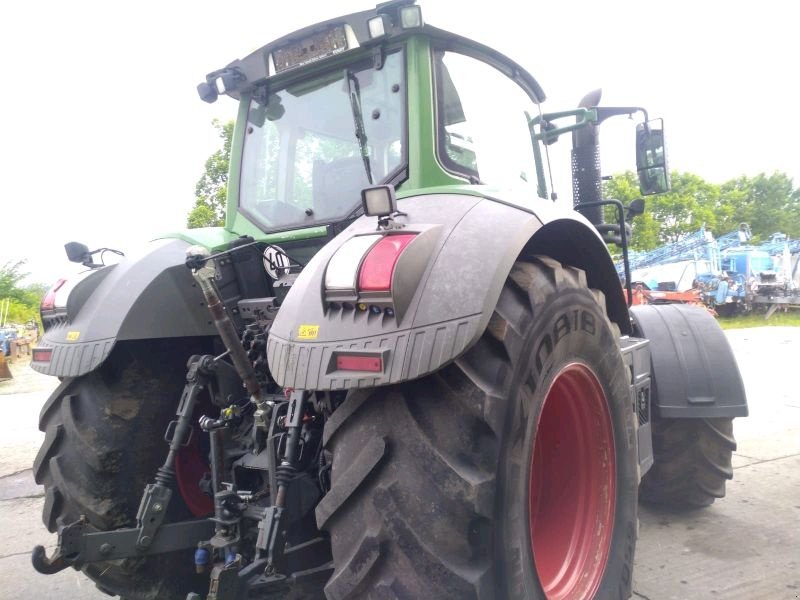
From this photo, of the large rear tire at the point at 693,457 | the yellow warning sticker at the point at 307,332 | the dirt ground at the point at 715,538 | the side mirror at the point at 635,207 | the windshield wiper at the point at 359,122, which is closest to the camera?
the yellow warning sticker at the point at 307,332

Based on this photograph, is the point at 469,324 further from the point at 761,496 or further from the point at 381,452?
the point at 761,496

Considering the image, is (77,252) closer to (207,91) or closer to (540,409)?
(207,91)

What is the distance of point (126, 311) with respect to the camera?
251 cm

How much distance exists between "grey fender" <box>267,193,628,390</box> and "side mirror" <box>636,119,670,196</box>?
210 cm

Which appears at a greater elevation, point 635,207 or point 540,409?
point 635,207

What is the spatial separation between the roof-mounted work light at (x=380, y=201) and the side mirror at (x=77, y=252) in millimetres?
1671

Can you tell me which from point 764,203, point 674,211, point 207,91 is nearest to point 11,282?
point 207,91

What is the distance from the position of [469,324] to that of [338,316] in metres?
0.37

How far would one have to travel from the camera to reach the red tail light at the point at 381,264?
1.66 m

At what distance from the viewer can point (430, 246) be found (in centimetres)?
178

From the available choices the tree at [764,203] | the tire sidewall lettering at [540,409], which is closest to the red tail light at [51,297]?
the tire sidewall lettering at [540,409]

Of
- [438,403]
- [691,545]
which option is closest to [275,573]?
[438,403]

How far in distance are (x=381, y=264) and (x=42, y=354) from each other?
1.74 metres

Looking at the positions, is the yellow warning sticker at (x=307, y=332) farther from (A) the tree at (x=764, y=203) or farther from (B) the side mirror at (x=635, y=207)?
(A) the tree at (x=764, y=203)
